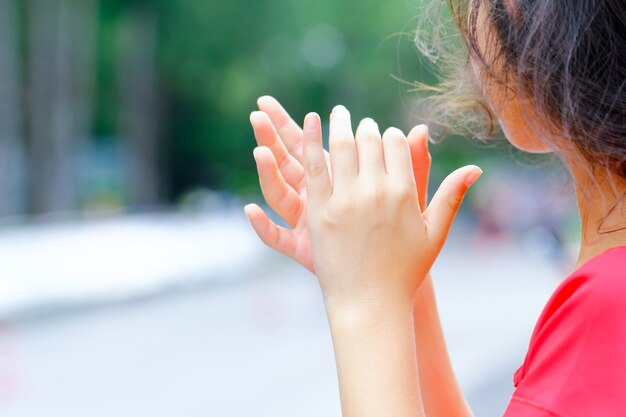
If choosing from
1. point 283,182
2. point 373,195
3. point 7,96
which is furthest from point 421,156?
point 7,96

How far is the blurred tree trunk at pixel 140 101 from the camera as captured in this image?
22.8 m

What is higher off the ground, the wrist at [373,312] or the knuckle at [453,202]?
the knuckle at [453,202]

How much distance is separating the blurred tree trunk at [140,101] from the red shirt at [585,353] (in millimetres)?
21991

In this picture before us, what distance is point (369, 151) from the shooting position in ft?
3.09

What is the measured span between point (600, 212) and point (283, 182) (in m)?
0.40

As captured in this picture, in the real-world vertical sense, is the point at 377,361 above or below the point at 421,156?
below

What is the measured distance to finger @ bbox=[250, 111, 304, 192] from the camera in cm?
122

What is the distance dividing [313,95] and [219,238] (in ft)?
47.5

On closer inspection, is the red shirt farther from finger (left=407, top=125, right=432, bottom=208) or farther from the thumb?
finger (left=407, top=125, right=432, bottom=208)

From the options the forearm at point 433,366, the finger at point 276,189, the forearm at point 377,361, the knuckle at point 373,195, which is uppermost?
the knuckle at point 373,195

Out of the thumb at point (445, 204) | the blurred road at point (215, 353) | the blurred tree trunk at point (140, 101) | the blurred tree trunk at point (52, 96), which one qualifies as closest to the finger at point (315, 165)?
the thumb at point (445, 204)

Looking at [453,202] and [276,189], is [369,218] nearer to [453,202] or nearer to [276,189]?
[453,202]

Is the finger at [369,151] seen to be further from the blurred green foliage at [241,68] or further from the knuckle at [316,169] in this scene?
the blurred green foliage at [241,68]

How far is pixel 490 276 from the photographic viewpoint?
14.9m
